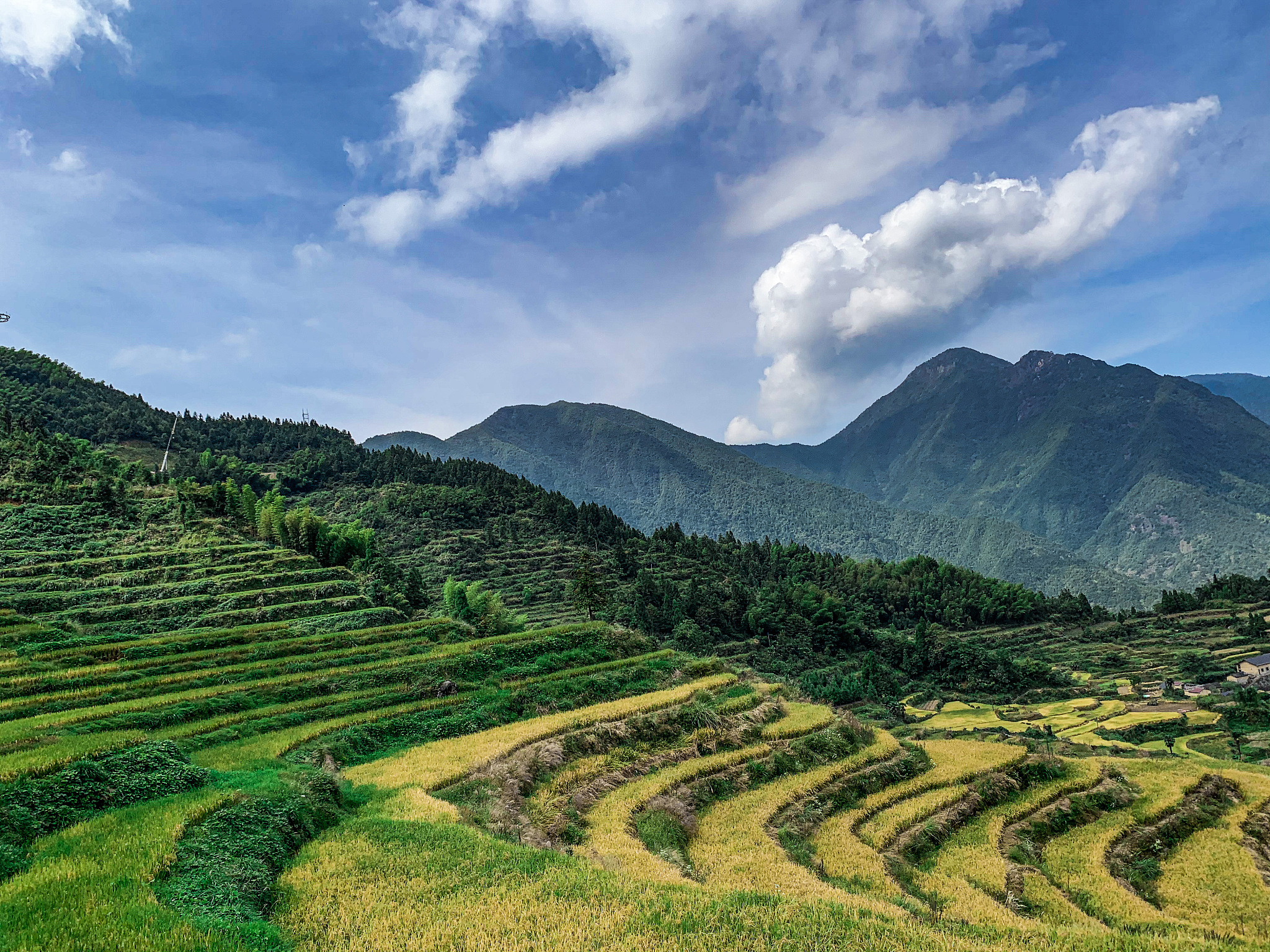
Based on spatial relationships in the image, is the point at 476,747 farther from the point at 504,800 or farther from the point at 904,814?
the point at 904,814

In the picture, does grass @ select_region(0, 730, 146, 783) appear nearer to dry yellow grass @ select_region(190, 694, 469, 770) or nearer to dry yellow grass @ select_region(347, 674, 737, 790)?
dry yellow grass @ select_region(190, 694, 469, 770)

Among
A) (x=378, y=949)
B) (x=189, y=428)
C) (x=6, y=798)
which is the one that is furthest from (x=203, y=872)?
(x=189, y=428)

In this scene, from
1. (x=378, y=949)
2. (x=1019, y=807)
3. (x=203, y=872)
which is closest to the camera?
(x=378, y=949)

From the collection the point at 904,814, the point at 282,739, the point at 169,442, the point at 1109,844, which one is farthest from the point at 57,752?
the point at 169,442

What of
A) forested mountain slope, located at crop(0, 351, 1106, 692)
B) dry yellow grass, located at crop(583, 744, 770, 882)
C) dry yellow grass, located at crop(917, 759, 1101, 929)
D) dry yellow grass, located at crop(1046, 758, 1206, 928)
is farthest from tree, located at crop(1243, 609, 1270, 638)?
dry yellow grass, located at crop(583, 744, 770, 882)

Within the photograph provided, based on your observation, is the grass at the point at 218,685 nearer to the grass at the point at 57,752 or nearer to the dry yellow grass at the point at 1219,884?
the grass at the point at 57,752

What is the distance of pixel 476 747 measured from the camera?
2770 centimetres

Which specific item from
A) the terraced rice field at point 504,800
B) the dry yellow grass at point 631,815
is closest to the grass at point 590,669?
the terraced rice field at point 504,800

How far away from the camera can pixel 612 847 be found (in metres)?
18.4

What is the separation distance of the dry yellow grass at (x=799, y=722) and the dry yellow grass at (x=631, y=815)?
197cm

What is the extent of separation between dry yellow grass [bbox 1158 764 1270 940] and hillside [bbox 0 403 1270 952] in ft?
0.46

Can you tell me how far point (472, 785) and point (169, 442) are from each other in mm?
160731

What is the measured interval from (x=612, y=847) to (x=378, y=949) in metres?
9.53

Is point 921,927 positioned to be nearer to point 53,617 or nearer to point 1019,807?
point 1019,807
